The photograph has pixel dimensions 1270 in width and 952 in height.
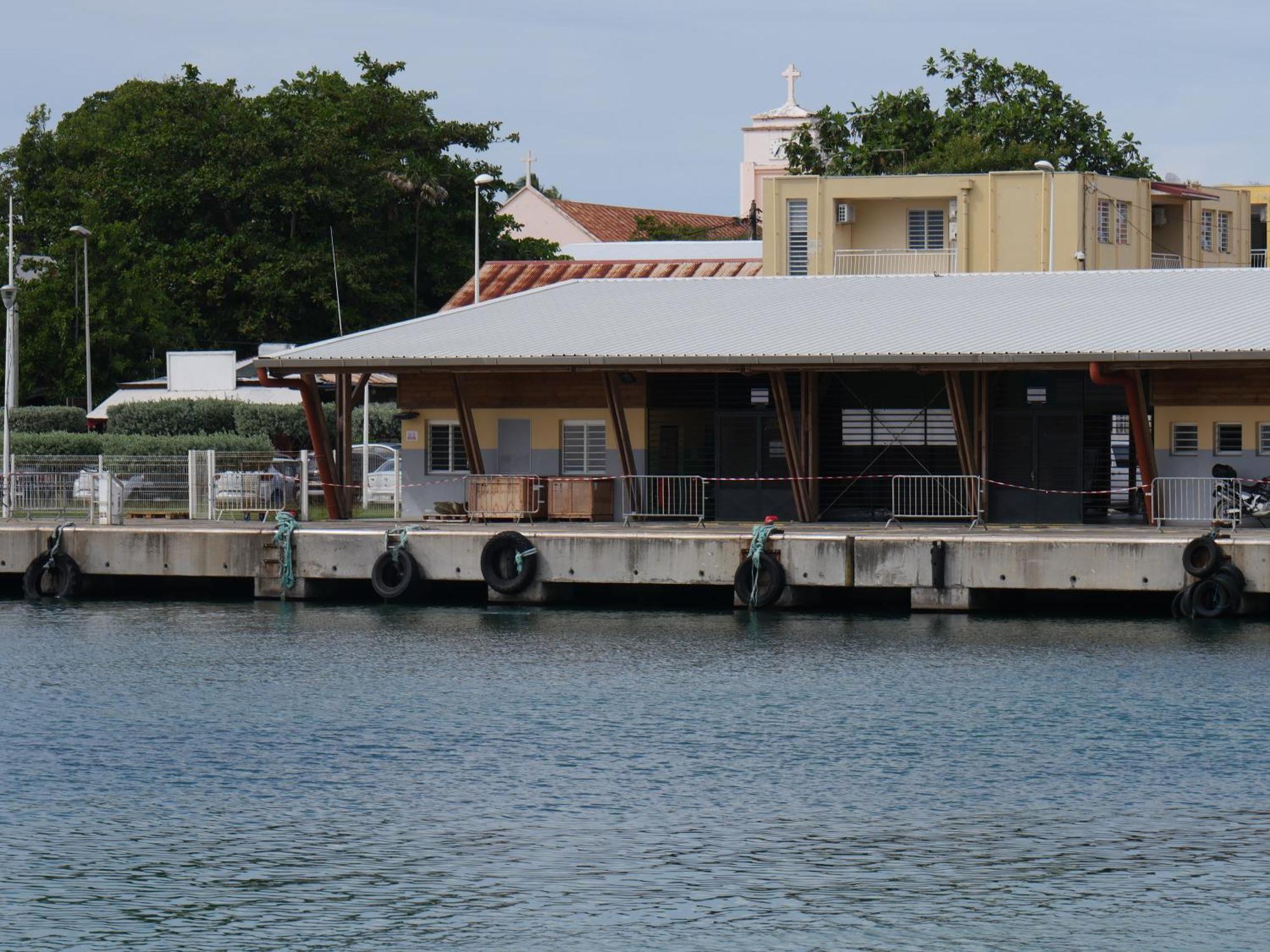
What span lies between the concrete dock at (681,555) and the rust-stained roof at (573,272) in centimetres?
2741

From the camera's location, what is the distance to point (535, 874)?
18641 mm

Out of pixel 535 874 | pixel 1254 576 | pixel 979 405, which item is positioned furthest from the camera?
pixel 979 405

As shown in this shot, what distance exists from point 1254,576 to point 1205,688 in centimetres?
593

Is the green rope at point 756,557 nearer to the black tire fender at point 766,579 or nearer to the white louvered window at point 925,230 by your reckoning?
the black tire fender at point 766,579

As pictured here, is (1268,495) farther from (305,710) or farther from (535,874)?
(535,874)

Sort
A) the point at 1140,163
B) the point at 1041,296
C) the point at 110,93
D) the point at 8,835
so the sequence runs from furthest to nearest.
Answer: the point at 110,93 → the point at 1140,163 → the point at 1041,296 → the point at 8,835

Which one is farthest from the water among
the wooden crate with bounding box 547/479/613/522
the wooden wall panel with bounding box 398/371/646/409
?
the wooden wall panel with bounding box 398/371/646/409

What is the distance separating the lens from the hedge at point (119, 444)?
5612 centimetres

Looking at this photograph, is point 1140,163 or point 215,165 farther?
point 1140,163

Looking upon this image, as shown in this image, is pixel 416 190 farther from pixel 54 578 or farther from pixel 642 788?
pixel 642 788

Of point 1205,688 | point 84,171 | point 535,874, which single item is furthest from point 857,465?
point 84,171

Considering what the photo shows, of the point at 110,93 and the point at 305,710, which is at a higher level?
the point at 110,93

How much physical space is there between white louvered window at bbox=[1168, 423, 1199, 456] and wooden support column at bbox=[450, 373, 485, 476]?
13.2 meters

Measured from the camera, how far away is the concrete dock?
33500 millimetres
